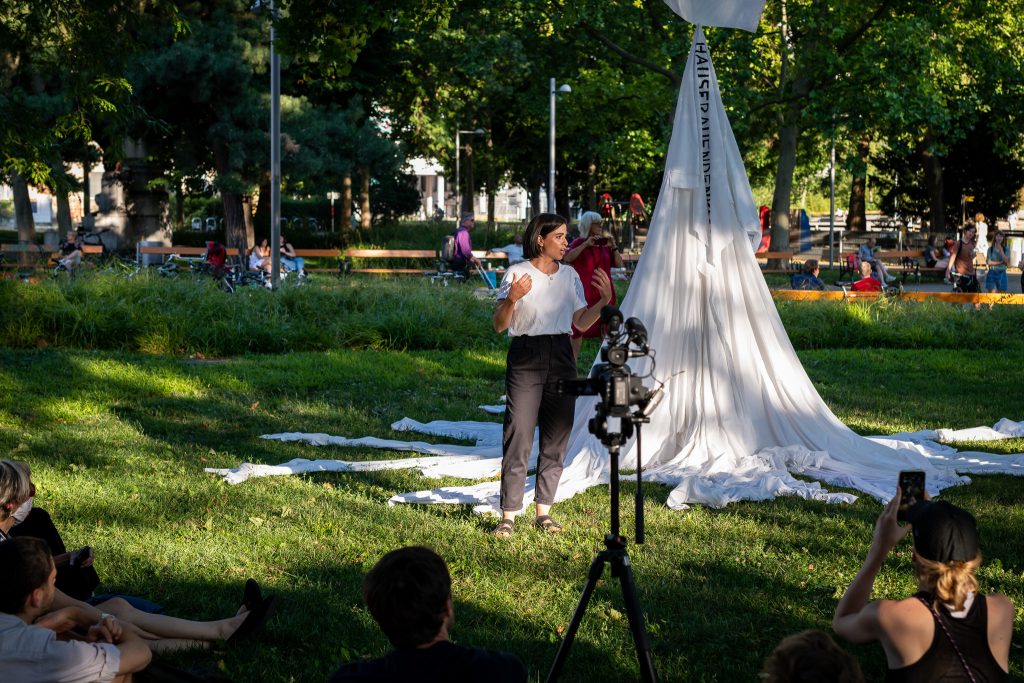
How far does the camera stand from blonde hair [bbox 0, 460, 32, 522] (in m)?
4.99

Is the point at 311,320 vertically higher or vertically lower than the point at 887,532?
lower

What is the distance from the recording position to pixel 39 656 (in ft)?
13.3

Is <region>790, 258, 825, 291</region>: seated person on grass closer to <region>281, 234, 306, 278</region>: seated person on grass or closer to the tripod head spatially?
<region>281, 234, 306, 278</region>: seated person on grass

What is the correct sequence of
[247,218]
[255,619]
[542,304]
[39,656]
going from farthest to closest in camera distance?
[247,218] < [542,304] < [255,619] < [39,656]

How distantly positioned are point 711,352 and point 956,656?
5.83 meters

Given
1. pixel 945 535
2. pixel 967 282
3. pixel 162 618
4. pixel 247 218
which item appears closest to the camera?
pixel 945 535

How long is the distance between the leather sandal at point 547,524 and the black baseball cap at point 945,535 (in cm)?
359

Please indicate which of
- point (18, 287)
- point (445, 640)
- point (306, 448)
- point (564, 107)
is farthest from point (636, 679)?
point (564, 107)

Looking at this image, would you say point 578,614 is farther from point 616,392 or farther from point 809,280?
point 809,280

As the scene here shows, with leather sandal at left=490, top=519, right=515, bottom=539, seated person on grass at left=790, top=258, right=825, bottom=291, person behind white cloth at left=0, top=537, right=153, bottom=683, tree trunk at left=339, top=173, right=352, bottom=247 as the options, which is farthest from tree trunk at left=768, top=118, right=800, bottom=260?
person behind white cloth at left=0, top=537, right=153, bottom=683

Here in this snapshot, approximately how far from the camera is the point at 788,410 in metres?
9.37

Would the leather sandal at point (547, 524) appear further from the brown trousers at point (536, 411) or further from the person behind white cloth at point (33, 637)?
the person behind white cloth at point (33, 637)

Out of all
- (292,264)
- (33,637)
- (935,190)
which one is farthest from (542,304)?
(935,190)

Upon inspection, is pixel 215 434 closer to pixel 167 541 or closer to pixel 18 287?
pixel 167 541
